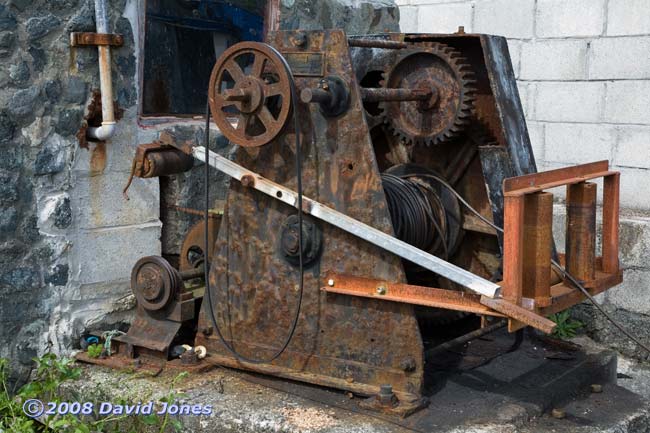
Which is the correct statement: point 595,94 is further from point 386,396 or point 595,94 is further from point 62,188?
point 62,188

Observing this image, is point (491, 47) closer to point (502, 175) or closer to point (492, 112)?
point (492, 112)

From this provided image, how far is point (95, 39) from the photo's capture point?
446 cm

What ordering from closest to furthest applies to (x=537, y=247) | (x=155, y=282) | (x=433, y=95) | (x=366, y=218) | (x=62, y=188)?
(x=537, y=247), (x=366, y=218), (x=433, y=95), (x=155, y=282), (x=62, y=188)

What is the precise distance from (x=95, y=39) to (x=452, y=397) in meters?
2.39

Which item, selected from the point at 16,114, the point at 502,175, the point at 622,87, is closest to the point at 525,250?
the point at 502,175

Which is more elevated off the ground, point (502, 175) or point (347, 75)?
point (347, 75)

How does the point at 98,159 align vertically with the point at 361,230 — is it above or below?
above

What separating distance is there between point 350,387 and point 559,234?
261 cm

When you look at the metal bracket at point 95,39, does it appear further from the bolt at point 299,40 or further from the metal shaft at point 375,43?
the metal shaft at point 375,43

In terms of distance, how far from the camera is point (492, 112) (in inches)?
164

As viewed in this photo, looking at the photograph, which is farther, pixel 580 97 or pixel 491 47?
pixel 580 97

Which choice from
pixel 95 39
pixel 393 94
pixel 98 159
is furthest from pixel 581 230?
pixel 95 39

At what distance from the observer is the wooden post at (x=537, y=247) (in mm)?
3506

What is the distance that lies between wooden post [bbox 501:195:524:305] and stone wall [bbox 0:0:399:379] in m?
2.14
